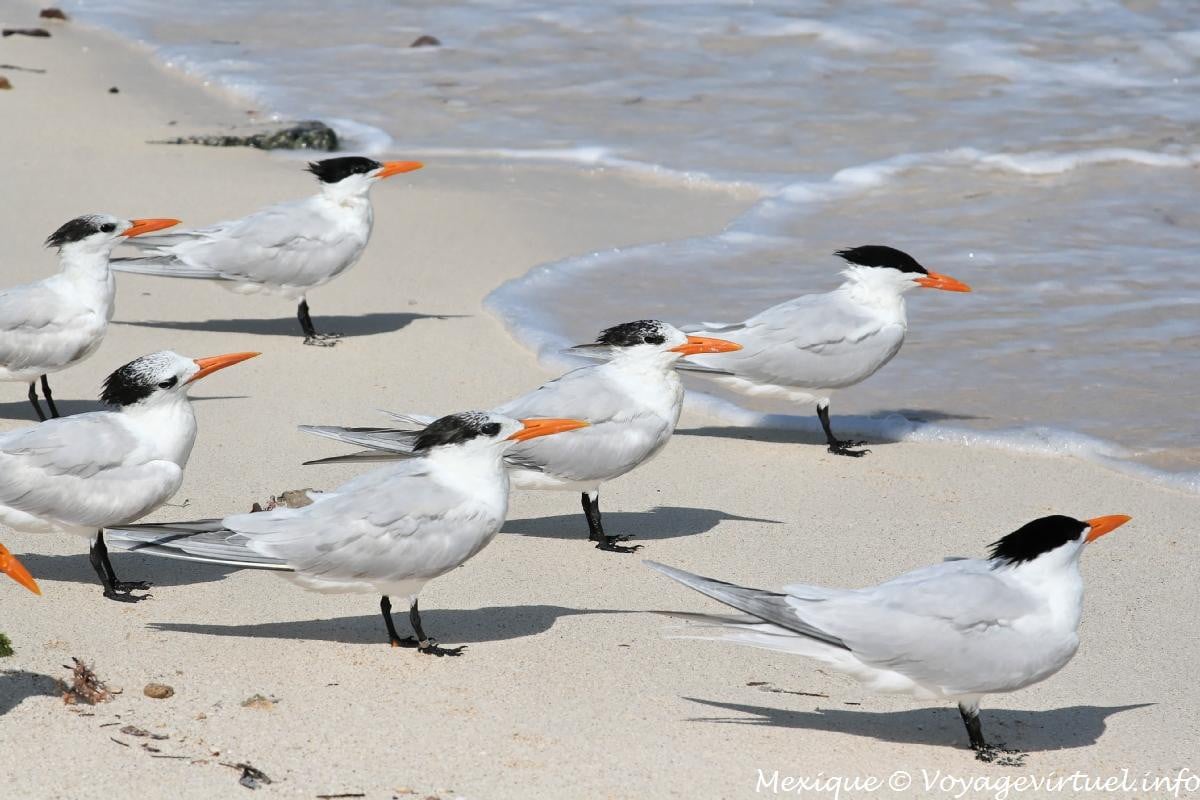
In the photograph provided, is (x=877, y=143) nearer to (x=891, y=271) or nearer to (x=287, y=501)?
(x=891, y=271)

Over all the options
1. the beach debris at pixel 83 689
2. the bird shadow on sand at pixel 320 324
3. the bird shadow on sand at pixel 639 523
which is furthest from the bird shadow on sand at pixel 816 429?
the beach debris at pixel 83 689

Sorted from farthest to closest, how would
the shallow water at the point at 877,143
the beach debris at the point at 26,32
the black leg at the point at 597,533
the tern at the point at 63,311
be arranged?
the beach debris at the point at 26,32
the shallow water at the point at 877,143
the tern at the point at 63,311
the black leg at the point at 597,533

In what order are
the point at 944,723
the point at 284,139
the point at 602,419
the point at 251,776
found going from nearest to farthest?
the point at 251,776, the point at 944,723, the point at 602,419, the point at 284,139

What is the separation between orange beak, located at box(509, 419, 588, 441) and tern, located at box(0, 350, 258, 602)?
A: 1094 millimetres

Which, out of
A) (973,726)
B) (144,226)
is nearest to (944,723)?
(973,726)

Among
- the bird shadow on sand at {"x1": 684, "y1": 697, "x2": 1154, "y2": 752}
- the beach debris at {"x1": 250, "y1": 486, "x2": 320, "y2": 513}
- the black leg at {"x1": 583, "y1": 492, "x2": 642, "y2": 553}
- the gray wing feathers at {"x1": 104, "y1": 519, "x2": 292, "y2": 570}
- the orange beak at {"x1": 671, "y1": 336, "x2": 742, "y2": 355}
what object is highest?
the orange beak at {"x1": 671, "y1": 336, "x2": 742, "y2": 355}

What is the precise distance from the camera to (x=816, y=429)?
6.86 meters

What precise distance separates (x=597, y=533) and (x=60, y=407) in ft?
8.41

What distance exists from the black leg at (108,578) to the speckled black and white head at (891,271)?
3.42 metres

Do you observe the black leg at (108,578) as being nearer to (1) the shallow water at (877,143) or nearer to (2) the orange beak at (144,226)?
(2) the orange beak at (144,226)

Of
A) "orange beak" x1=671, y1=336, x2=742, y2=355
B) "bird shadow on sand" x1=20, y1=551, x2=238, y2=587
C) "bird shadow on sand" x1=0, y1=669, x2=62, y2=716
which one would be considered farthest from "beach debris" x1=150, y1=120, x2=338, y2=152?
"bird shadow on sand" x1=0, y1=669, x2=62, y2=716

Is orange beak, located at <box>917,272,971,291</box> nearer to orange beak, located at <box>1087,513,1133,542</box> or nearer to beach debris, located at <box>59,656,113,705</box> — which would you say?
orange beak, located at <box>1087,513,1133,542</box>

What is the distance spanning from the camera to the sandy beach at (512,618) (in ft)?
12.2

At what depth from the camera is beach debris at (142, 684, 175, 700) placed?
3893 mm
